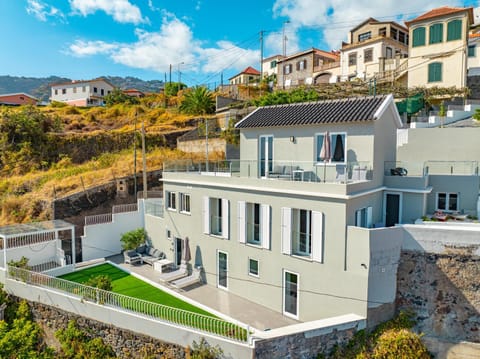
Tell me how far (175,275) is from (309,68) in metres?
35.1

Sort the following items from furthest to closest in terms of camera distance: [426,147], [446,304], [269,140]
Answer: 1. [426,147]
2. [269,140]
3. [446,304]

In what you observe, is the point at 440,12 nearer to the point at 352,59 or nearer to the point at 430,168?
the point at 352,59

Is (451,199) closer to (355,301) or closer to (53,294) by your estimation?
(355,301)

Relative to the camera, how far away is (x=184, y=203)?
1788 cm

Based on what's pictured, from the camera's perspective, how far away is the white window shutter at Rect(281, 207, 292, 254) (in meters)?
12.9

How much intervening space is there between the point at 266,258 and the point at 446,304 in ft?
22.5

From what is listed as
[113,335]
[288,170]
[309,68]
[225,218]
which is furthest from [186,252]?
[309,68]

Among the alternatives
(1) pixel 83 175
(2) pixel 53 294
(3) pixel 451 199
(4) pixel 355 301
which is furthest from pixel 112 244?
(3) pixel 451 199

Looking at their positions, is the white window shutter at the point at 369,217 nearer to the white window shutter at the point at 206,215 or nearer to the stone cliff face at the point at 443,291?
the stone cliff face at the point at 443,291

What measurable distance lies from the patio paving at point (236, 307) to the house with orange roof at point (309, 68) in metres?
31.3

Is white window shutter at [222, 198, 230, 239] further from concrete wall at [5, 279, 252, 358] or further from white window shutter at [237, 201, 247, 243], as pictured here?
concrete wall at [5, 279, 252, 358]

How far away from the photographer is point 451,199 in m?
16.1

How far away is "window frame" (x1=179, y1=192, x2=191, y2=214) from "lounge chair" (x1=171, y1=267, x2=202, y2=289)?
10.1ft

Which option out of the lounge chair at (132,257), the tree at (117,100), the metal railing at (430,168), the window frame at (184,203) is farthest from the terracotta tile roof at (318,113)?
the tree at (117,100)
